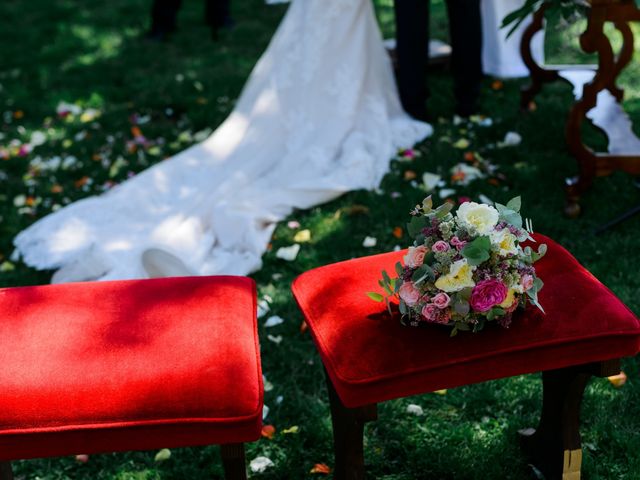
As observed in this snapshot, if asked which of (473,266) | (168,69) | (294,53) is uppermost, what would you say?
(473,266)

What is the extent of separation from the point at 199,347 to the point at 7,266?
2182 mm

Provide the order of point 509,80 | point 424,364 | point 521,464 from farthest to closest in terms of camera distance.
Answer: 1. point 509,80
2. point 521,464
3. point 424,364

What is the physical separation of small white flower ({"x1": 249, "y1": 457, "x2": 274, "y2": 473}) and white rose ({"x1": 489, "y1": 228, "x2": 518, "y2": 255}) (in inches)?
42.5

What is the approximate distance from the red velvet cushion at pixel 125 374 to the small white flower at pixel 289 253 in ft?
4.76

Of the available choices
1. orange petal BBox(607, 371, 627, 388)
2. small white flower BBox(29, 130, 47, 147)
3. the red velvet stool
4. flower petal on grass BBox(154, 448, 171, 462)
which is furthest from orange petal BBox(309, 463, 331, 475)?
small white flower BBox(29, 130, 47, 147)

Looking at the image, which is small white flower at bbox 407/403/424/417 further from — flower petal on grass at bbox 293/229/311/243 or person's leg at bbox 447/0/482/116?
person's leg at bbox 447/0/482/116

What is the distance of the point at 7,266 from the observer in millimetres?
3793

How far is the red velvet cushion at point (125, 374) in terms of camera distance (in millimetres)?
1794

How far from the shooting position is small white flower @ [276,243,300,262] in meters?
3.62

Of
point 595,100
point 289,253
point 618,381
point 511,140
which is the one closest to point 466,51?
point 511,140

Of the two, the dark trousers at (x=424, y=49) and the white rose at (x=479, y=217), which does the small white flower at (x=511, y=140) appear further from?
the white rose at (x=479, y=217)

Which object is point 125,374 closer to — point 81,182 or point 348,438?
point 348,438

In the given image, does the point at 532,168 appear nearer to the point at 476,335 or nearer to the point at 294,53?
the point at 294,53

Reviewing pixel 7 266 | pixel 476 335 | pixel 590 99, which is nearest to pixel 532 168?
pixel 590 99
